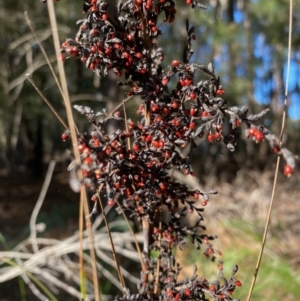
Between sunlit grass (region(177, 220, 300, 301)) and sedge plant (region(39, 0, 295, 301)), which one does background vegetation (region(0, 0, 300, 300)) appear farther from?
sedge plant (region(39, 0, 295, 301))

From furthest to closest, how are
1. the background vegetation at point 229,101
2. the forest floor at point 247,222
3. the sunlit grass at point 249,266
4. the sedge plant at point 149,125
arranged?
the background vegetation at point 229,101 → the forest floor at point 247,222 → the sunlit grass at point 249,266 → the sedge plant at point 149,125

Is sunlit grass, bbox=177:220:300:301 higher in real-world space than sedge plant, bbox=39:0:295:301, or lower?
higher

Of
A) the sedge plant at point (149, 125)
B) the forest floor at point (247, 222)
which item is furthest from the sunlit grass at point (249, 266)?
the sedge plant at point (149, 125)

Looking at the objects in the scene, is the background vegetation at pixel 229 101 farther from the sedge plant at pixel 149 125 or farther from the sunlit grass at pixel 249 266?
the sedge plant at pixel 149 125

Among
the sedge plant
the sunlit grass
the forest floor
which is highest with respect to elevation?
the forest floor

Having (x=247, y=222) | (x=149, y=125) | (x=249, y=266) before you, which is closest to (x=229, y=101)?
(x=247, y=222)

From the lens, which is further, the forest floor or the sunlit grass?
the forest floor

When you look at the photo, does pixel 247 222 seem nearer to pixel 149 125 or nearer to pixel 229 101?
pixel 229 101

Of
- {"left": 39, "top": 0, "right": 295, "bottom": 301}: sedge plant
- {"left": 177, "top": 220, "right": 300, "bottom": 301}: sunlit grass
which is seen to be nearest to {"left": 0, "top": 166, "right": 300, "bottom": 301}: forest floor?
{"left": 177, "top": 220, "right": 300, "bottom": 301}: sunlit grass

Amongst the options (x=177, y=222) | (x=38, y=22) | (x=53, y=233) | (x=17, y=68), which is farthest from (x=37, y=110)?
(x=177, y=222)

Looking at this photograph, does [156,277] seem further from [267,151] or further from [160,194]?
[267,151]

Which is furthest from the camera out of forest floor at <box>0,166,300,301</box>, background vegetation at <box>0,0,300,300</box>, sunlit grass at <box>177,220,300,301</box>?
background vegetation at <box>0,0,300,300</box>
